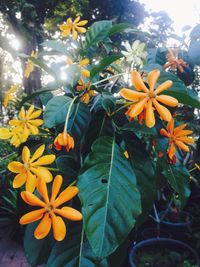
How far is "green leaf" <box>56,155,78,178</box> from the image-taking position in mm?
685

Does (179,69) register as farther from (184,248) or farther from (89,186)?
(184,248)

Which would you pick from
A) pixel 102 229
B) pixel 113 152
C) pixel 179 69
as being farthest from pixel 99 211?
pixel 179 69

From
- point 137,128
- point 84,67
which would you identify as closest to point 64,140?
point 137,128

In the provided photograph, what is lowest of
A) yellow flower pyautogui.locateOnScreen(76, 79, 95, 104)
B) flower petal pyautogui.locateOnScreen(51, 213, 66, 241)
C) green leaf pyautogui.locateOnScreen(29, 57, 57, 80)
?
flower petal pyautogui.locateOnScreen(51, 213, 66, 241)

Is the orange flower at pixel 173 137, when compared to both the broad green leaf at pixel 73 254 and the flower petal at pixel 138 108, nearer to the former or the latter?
the flower petal at pixel 138 108

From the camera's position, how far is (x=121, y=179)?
2.12ft

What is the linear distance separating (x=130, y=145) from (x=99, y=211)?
0.23 m

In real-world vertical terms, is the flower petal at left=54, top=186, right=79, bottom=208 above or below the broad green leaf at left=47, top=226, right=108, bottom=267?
above

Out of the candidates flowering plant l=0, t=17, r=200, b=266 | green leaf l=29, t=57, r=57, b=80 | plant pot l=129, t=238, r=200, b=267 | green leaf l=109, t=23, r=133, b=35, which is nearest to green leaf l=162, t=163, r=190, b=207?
flowering plant l=0, t=17, r=200, b=266

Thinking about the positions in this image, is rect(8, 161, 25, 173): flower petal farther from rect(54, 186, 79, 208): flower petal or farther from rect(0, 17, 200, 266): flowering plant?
rect(54, 186, 79, 208): flower petal

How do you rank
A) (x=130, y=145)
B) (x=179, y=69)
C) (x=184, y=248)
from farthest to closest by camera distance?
(x=184, y=248), (x=179, y=69), (x=130, y=145)

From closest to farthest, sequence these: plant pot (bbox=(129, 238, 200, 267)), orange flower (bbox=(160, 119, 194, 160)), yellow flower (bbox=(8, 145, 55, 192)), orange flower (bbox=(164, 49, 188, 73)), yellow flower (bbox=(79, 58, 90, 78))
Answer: yellow flower (bbox=(8, 145, 55, 192)) < orange flower (bbox=(160, 119, 194, 160)) < yellow flower (bbox=(79, 58, 90, 78)) < orange flower (bbox=(164, 49, 188, 73)) < plant pot (bbox=(129, 238, 200, 267))

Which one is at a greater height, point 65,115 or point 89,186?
point 65,115

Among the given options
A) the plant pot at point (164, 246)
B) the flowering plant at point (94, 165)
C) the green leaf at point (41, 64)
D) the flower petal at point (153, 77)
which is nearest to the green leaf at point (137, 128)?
the flowering plant at point (94, 165)
